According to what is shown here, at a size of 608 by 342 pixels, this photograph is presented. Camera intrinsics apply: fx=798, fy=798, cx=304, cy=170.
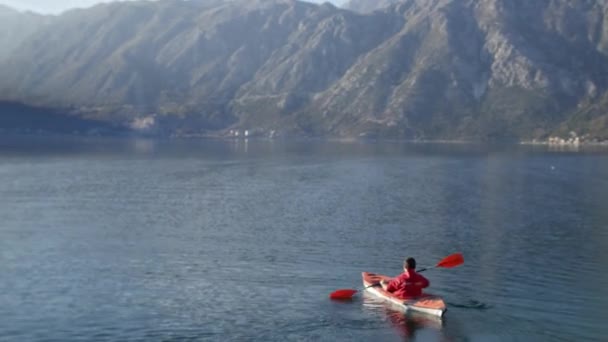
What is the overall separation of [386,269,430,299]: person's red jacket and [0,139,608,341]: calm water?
6.44ft

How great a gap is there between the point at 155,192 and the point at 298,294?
227 ft

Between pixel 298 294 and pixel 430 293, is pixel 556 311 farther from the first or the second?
pixel 298 294

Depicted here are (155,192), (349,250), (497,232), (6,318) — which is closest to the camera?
(6,318)

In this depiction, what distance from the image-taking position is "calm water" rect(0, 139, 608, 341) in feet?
161

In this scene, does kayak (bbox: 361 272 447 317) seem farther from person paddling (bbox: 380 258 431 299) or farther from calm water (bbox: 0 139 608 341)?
calm water (bbox: 0 139 608 341)

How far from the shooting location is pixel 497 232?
8469 cm

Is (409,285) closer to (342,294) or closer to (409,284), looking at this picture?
(409,284)

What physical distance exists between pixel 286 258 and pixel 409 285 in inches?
705

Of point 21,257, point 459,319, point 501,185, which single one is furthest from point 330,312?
point 501,185

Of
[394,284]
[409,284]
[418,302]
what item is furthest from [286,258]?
[418,302]

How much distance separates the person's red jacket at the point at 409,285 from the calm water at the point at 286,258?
1.96 m

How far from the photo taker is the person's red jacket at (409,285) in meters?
52.6

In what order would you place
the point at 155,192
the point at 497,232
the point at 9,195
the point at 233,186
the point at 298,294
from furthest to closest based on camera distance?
1. the point at 233,186
2. the point at 155,192
3. the point at 9,195
4. the point at 497,232
5. the point at 298,294

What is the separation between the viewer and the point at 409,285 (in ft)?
173
